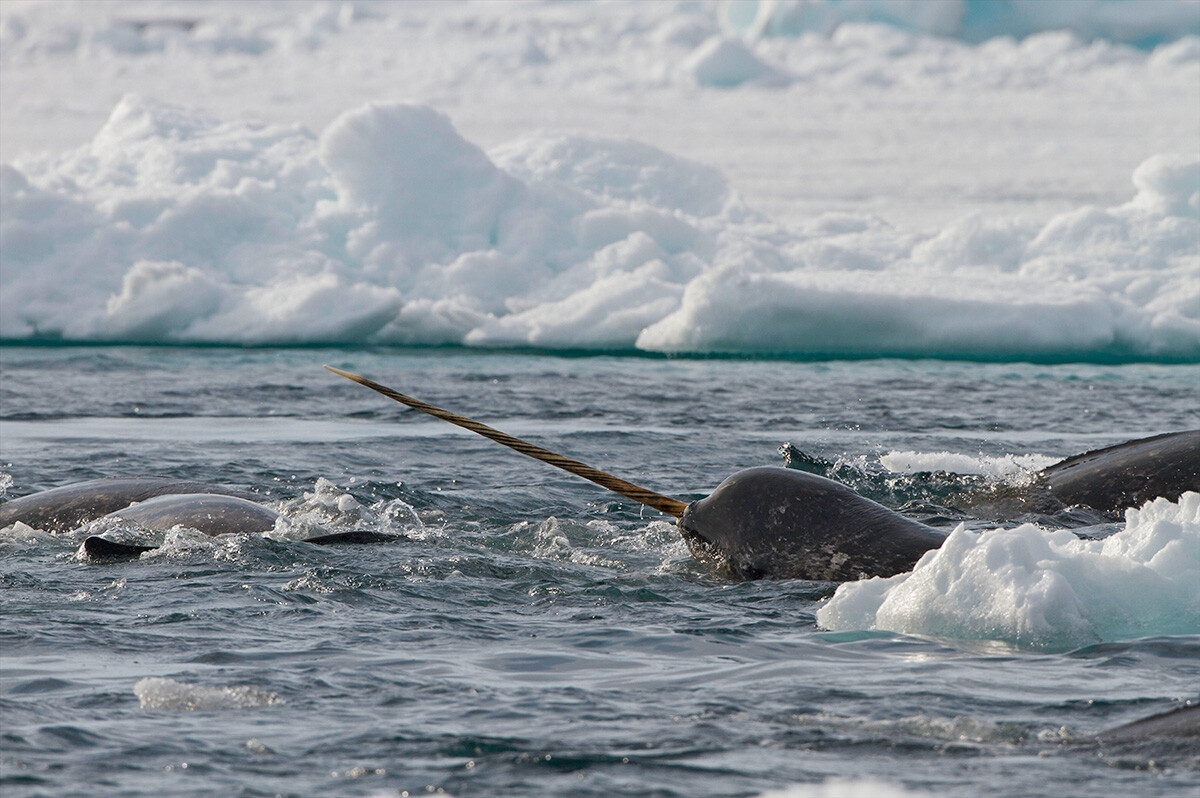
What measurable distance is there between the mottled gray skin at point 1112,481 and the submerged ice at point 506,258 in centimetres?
1600

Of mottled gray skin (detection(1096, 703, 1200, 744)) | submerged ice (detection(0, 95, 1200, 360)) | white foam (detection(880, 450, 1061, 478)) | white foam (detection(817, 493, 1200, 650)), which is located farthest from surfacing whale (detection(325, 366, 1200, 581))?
submerged ice (detection(0, 95, 1200, 360))

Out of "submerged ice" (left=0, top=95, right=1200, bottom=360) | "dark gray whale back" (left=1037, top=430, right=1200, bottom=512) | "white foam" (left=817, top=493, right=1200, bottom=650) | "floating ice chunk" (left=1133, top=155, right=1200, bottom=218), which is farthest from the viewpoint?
"floating ice chunk" (left=1133, top=155, right=1200, bottom=218)

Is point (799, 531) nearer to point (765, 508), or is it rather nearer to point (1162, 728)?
point (765, 508)

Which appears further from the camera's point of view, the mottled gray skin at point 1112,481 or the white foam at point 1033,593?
the mottled gray skin at point 1112,481

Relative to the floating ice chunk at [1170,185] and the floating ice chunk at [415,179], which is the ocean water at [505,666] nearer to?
the floating ice chunk at [415,179]

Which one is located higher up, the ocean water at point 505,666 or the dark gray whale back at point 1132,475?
the dark gray whale back at point 1132,475

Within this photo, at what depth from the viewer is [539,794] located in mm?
3846

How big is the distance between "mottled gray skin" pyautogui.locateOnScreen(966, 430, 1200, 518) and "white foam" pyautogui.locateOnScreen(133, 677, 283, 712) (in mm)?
5534

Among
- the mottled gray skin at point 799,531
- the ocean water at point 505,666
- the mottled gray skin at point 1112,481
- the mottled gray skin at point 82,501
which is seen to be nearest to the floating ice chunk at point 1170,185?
the ocean water at point 505,666

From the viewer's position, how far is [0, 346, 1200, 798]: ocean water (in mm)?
4016

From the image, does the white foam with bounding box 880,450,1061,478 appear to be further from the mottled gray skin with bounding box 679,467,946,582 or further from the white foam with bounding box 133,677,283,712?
the white foam with bounding box 133,677,283,712

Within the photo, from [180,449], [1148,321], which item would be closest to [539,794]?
[180,449]

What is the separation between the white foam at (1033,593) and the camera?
579 cm

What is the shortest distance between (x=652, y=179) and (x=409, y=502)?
24.8m
